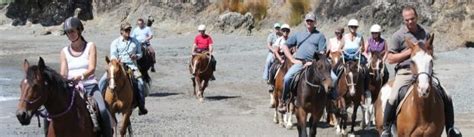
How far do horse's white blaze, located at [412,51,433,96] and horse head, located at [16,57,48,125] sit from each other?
3.77 metres

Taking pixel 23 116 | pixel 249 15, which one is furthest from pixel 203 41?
pixel 249 15

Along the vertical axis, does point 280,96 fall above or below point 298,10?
above

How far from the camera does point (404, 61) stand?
31.5 feet

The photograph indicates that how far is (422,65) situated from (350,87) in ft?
20.2

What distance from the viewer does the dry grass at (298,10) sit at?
49534 millimetres

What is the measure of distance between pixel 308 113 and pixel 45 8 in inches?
2203

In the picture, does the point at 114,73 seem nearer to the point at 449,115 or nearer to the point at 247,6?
the point at 449,115

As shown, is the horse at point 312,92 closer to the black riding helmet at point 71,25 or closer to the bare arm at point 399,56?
the bare arm at point 399,56

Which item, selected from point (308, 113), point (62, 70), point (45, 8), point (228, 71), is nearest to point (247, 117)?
point (308, 113)

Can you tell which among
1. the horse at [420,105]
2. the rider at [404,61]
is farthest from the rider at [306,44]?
the horse at [420,105]

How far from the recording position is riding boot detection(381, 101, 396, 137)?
962 centimetres

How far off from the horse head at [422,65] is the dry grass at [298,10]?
4050 centimetres

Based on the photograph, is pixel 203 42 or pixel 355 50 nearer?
pixel 355 50

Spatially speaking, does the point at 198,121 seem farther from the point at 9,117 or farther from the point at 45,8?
the point at 45,8
